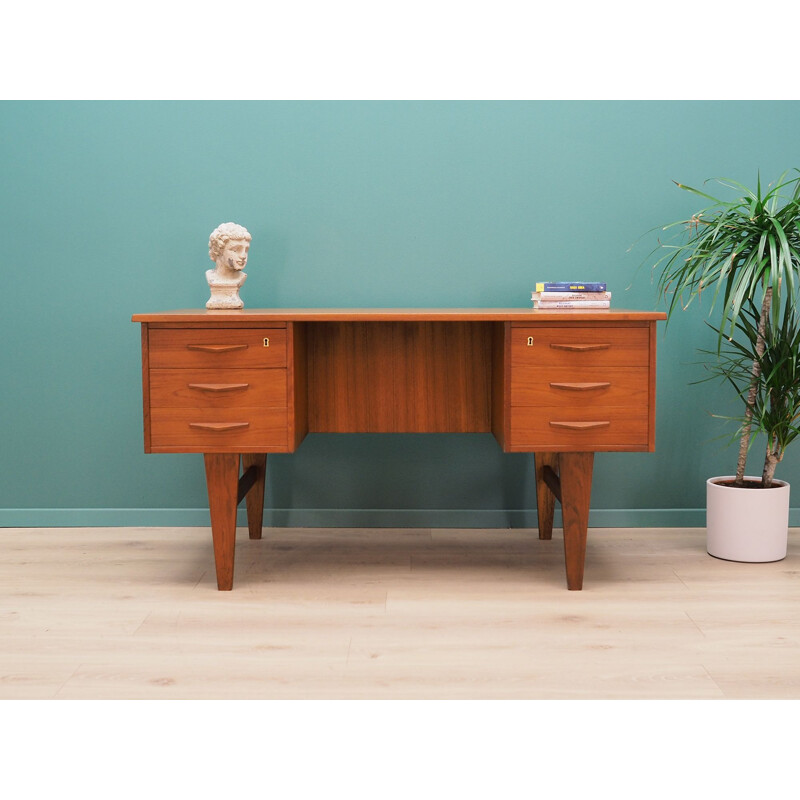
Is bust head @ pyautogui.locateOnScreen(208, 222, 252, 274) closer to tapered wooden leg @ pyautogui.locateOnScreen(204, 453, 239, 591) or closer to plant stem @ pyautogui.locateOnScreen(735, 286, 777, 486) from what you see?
tapered wooden leg @ pyautogui.locateOnScreen(204, 453, 239, 591)

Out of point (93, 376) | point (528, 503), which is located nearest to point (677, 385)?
point (528, 503)

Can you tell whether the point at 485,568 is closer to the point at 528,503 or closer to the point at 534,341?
the point at 528,503

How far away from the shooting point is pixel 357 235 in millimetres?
3072

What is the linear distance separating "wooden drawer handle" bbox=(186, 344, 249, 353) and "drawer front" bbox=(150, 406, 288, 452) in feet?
0.55

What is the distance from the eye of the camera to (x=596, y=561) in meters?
2.76

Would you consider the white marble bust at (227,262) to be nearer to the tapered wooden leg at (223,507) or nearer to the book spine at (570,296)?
the tapered wooden leg at (223,507)

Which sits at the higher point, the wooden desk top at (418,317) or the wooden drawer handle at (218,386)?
the wooden desk top at (418,317)

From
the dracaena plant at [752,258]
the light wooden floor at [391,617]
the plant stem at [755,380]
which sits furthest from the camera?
the plant stem at [755,380]

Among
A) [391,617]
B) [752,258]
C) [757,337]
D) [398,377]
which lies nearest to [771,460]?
[757,337]

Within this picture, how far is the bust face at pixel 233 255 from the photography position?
2.72 m

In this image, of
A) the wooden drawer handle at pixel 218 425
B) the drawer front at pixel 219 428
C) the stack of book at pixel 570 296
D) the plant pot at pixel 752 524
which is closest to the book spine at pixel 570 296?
the stack of book at pixel 570 296

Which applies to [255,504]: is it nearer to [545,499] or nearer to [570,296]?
[545,499]

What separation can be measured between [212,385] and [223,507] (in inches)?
14.4

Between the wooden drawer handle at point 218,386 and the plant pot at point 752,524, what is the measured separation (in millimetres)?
1576
